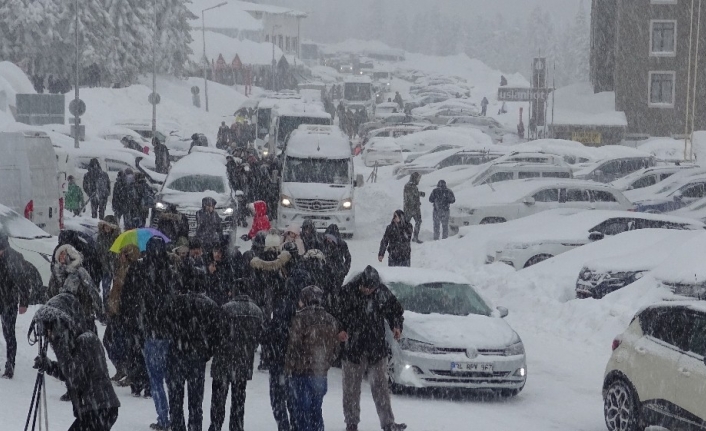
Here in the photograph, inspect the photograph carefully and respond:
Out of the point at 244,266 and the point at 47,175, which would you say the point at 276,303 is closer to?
the point at 244,266

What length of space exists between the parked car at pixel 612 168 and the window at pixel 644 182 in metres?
4.41

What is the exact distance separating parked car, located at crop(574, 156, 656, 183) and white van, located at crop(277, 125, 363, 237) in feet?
38.9

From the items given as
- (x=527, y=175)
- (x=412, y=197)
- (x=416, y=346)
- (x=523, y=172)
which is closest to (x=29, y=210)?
(x=412, y=197)

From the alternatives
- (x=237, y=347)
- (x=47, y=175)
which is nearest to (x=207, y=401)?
(x=237, y=347)

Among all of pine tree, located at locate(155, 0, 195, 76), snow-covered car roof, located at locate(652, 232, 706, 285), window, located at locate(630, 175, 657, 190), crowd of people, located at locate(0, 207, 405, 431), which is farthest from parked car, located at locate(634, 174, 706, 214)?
pine tree, located at locate(155, 0, 195, 76)

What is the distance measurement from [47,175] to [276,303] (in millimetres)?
11467

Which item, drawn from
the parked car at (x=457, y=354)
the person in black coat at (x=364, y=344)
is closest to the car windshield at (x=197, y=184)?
the parked car at (x=457, y=354)

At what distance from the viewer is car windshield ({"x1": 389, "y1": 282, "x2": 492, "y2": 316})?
46.3 ft

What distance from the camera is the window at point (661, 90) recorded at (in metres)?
61.0

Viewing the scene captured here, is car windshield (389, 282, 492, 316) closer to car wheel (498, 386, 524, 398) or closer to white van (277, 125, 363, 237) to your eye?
car wheel (498, 386, 524, 398)

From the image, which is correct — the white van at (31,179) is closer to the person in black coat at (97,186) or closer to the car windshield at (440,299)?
the person in black coat at (97,186)

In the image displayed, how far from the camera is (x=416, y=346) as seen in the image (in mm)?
13117

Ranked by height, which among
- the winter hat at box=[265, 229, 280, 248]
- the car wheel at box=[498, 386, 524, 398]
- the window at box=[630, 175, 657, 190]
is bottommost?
the car wheel at box=[498, 386, 524, 398]

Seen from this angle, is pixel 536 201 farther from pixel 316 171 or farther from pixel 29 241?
pixel 29 241
